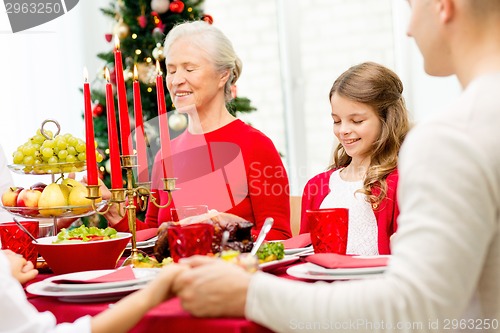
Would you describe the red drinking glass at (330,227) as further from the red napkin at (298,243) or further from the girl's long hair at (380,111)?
the girl's long hair at (380,111)

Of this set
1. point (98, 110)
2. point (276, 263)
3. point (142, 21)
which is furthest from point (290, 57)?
point (276, 263)

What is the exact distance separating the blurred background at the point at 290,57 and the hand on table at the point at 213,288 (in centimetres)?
375

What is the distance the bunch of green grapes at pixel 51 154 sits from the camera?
1.76 m

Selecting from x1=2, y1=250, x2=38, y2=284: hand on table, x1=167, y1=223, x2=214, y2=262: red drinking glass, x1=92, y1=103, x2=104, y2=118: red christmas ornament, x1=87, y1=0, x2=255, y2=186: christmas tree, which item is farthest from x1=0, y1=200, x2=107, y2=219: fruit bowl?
x1=92, y1=103, x2=104, y2=118: red christmas ornament

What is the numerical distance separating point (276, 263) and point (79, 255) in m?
0.44

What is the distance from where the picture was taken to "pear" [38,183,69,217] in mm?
1668

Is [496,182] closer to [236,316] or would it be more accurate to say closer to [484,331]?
[484,331]

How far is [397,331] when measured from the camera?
37.6 inches

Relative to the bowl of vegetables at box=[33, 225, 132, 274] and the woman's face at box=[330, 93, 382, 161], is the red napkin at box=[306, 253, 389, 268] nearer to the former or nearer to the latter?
the bowl of vegetables at box=[33, 225, 132, 274]

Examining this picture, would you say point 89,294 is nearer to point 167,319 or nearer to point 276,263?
point 167,319

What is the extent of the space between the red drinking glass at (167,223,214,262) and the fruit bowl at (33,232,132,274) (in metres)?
0.29

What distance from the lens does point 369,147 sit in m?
2.41

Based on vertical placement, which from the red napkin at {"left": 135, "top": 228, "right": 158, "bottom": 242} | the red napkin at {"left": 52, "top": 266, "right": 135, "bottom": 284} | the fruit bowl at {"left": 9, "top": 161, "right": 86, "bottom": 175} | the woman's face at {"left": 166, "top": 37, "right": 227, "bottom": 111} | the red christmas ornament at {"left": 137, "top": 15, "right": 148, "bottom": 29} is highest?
the red christmas ornament at {"left": 137, "top": 15, "right": 148, "bottom": 29}

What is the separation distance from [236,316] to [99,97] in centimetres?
352
